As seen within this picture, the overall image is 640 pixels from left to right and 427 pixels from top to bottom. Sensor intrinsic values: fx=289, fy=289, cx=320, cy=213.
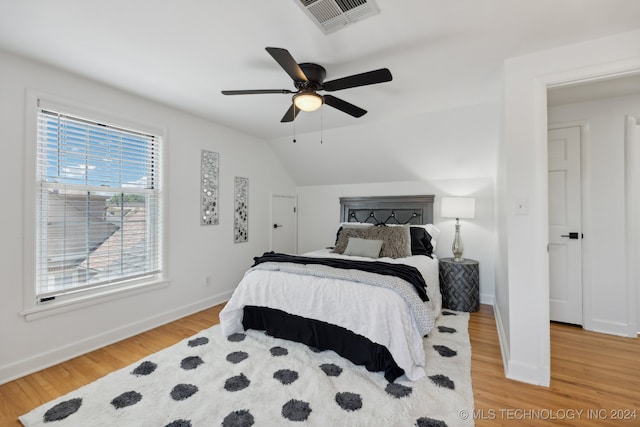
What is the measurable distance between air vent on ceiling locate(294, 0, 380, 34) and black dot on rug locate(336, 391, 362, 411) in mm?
2332

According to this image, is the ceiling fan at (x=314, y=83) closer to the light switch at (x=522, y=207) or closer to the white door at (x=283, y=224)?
the light switch at (x=522, y=207)

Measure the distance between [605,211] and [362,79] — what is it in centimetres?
282

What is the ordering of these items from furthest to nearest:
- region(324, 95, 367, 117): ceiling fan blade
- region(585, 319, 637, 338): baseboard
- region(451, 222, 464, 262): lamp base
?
1. region(451, 222, 464, 262): lamp base
2. region(585, 319, 637, 338): baseboard
3. region(324, 95, 367, 117): ceiling fan blade

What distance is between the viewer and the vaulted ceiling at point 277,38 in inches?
65.6

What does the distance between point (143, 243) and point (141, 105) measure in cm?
144

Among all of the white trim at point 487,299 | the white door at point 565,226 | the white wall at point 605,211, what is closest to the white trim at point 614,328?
the white wall at point 605,211

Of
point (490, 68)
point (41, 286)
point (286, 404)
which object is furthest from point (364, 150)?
point (41, 286)

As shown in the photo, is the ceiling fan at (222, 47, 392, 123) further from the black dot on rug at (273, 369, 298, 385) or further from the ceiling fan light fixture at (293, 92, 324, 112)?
the black dot on rug at (273, 369, 298, 385)

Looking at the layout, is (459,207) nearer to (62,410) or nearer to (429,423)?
(429,423)

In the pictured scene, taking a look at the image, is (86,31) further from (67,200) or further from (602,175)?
(602,175)

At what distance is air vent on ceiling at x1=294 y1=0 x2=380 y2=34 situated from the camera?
5.23 feet

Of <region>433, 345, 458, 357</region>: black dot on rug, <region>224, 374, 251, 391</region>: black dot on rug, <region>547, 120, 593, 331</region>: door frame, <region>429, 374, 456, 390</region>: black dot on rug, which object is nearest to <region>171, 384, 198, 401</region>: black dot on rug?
<region>224, 374, 251, 391</region>: black dot on rug

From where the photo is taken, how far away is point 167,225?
3.23m

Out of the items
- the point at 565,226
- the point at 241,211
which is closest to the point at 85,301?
the point at 241,211
